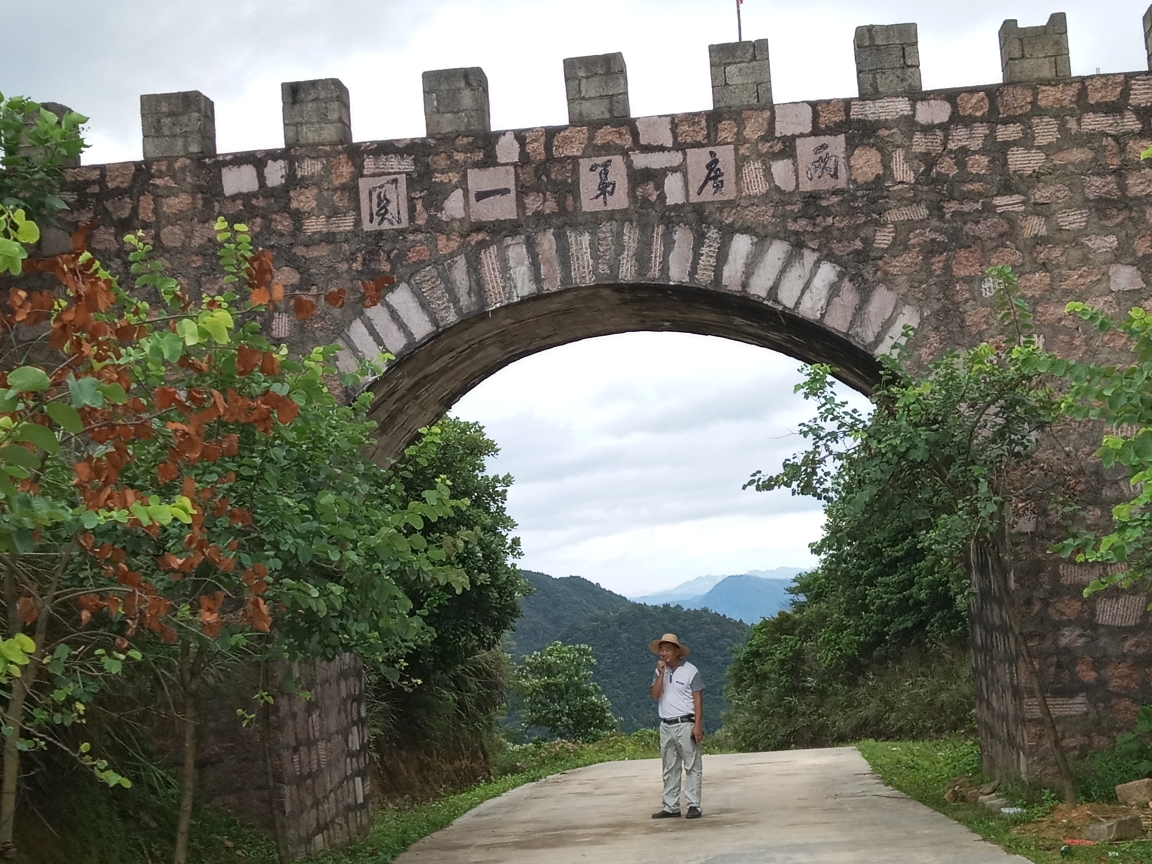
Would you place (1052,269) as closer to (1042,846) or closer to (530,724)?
(1042,846)

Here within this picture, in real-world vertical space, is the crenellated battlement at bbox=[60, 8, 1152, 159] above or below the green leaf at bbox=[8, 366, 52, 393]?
above

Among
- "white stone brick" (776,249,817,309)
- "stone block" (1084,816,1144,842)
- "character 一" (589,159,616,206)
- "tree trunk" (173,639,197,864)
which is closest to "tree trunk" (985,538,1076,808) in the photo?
"stone block" (1084,816,1144,842)

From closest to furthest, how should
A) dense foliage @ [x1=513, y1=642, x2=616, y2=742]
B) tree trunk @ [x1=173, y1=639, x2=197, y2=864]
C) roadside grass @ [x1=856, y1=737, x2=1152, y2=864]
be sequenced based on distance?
tree trunk @ [x1=173, y1=639, x2=197, y2=864] → roadside grass @ [x1=856, y1=737, x2=1152, y2=864] → dense foliage @ [x1=513, y1=642, x2=616, y2=742]

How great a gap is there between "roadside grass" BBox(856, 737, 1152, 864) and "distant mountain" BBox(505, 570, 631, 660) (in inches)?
1668

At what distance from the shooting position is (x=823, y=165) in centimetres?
738

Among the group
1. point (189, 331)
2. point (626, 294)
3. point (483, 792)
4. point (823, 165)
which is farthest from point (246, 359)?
point (483, 792)

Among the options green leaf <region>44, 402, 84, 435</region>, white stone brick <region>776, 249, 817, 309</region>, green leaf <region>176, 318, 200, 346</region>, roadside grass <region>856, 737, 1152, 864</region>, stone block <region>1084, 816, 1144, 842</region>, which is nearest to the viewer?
green leaf <region>44, 402, 84, 435</region>

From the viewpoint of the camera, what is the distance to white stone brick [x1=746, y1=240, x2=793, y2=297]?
734cm

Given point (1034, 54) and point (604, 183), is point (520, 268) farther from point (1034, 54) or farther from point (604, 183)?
point (1034, 54)

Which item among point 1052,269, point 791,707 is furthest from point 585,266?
point 791,707

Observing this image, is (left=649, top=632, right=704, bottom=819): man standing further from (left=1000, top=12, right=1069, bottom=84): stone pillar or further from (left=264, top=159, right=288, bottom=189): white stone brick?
(left=1000, top=12, right=1069, bottom=84): stone pillar

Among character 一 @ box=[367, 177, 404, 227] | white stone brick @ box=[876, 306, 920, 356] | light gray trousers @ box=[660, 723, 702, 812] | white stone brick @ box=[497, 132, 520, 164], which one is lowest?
light gray trousers @ box=[660, 723, 702, 812]

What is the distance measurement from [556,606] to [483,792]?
160ft

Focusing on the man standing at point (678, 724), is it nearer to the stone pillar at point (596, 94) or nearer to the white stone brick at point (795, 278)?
the white stone brick at point (795, 278)
